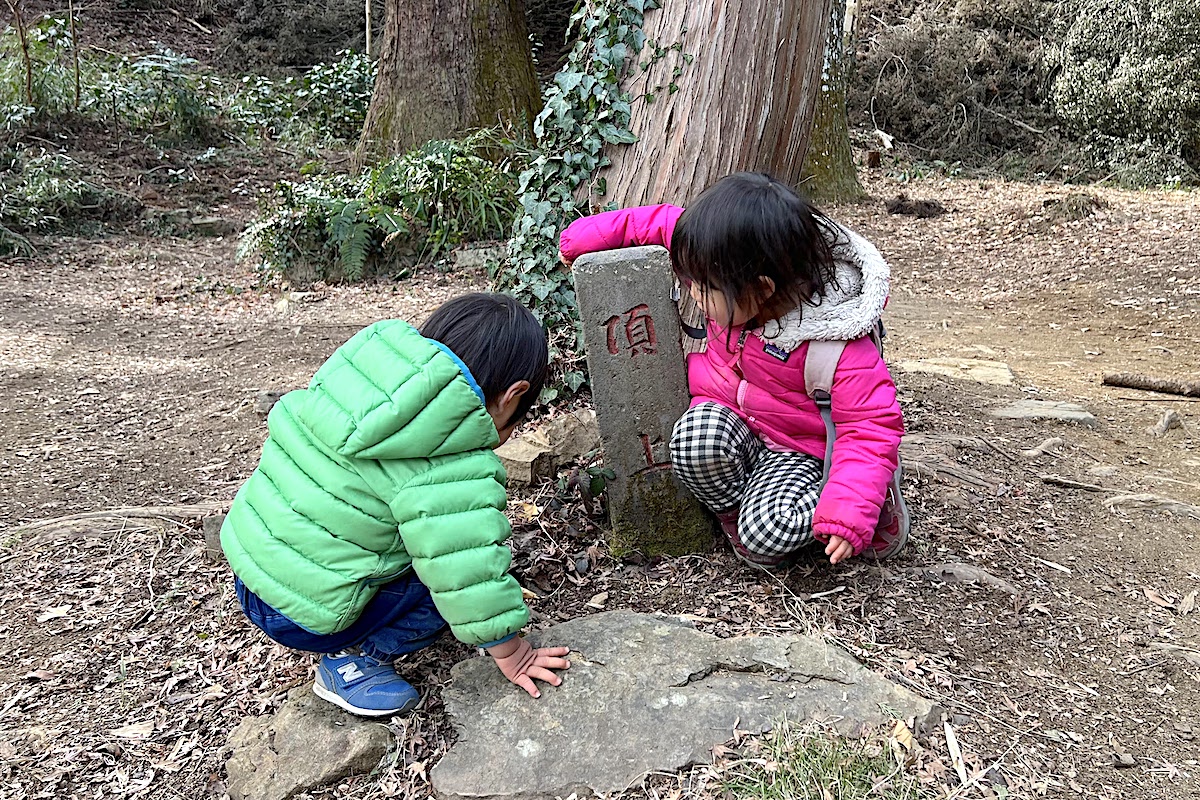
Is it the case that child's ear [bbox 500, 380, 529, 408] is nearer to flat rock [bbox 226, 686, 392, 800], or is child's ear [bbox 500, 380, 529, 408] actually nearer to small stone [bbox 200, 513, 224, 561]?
flat rock [bbox 226, 686, 392, 800]

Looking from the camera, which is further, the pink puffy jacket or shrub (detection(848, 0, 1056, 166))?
shrub (detection(848, 0, 1056, 166))

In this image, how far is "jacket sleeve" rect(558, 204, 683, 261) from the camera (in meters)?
2.65

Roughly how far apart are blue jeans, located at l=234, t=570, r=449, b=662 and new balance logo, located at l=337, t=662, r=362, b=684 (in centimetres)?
4

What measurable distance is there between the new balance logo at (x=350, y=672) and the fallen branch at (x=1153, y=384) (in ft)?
14.1

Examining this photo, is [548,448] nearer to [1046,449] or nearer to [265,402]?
[265,402]

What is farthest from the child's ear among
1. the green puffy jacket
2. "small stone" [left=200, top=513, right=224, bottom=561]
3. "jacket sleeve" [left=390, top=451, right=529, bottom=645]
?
"small stone" [left=200, top=513, right=224, bottom=561]

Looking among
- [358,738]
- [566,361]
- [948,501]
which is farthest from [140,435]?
[948,501]

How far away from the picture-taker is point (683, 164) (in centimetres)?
290

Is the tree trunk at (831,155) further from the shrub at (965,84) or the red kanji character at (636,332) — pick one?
the red kanji character at (636,332)

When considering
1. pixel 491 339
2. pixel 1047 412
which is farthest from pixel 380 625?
pixel 1047 412

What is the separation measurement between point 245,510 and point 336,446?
35cm

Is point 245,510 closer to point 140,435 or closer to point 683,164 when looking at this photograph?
point 683,164

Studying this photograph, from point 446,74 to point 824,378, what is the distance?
6793 millimetres

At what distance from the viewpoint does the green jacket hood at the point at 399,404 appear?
1.89 meters
